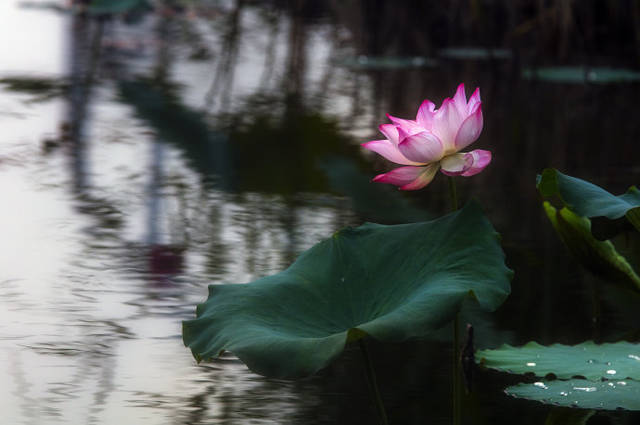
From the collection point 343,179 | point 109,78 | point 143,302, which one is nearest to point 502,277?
point 143,302

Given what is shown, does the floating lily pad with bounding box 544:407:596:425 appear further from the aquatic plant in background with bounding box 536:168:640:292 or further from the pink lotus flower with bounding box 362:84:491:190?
the pink lotus flower with bounding box 362:84:491:190

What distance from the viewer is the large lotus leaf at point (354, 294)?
1.17m

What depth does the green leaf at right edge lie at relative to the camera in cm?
158

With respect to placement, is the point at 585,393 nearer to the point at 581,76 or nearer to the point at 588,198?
the point at 588,198

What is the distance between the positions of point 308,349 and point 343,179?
1.96 metres

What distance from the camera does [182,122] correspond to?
3869 millimetres

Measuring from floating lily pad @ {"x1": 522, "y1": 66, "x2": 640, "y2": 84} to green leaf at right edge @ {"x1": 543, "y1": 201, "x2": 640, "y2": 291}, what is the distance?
11.8 ft

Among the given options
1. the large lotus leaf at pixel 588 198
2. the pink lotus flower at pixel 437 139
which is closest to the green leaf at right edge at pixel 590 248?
the large lotus leaf at pixel 588 198

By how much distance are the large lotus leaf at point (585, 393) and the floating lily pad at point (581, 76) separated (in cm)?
374

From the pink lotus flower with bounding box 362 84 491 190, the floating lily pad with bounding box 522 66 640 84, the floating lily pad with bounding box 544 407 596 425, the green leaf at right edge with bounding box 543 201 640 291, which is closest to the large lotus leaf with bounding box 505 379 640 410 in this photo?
the floating lily pad with bounding box 544 407 596 425

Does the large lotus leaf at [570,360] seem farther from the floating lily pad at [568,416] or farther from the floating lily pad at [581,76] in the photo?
the floating lily pad at [581,76]

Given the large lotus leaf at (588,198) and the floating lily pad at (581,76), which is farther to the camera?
the floating lily pad at (581,76)

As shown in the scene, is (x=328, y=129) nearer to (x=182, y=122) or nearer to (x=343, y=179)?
(x=182, y=122)

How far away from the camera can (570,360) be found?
4.98 feet
